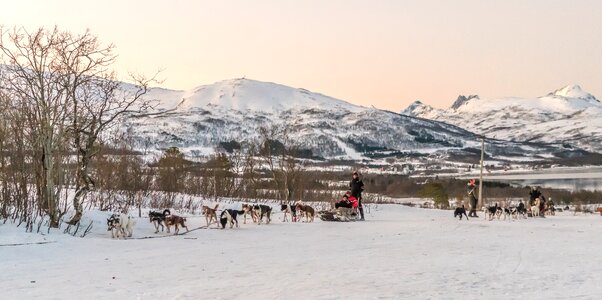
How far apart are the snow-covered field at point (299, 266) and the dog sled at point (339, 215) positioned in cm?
579

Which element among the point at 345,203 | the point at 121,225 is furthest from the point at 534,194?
the point at 121,225

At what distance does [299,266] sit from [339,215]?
41.9 ft

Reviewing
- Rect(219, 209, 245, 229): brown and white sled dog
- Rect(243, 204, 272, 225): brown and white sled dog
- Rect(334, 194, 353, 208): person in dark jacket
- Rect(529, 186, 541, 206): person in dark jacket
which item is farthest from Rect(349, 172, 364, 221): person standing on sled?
Rect(529, 186, 541, 206): person in dark jacket

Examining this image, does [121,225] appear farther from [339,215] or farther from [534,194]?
[534,194]

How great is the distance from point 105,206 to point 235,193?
18117 millimetres

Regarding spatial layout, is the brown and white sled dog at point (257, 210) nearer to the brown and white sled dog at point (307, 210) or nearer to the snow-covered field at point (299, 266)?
the brown and white sled dog at point (307, 210)

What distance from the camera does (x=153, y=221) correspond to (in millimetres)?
17891

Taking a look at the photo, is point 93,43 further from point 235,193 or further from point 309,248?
point 235,193

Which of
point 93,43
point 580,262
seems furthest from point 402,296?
point 93,43

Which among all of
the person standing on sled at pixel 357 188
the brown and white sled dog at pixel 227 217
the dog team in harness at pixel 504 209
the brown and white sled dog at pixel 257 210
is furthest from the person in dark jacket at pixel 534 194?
the brown and white sled dog at pixel 227 217

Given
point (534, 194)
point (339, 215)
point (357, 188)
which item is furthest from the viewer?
point (534, 194)

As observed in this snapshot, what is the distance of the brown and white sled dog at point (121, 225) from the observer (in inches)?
612

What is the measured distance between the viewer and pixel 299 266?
36.4 feet

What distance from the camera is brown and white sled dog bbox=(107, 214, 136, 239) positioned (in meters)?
15.5
